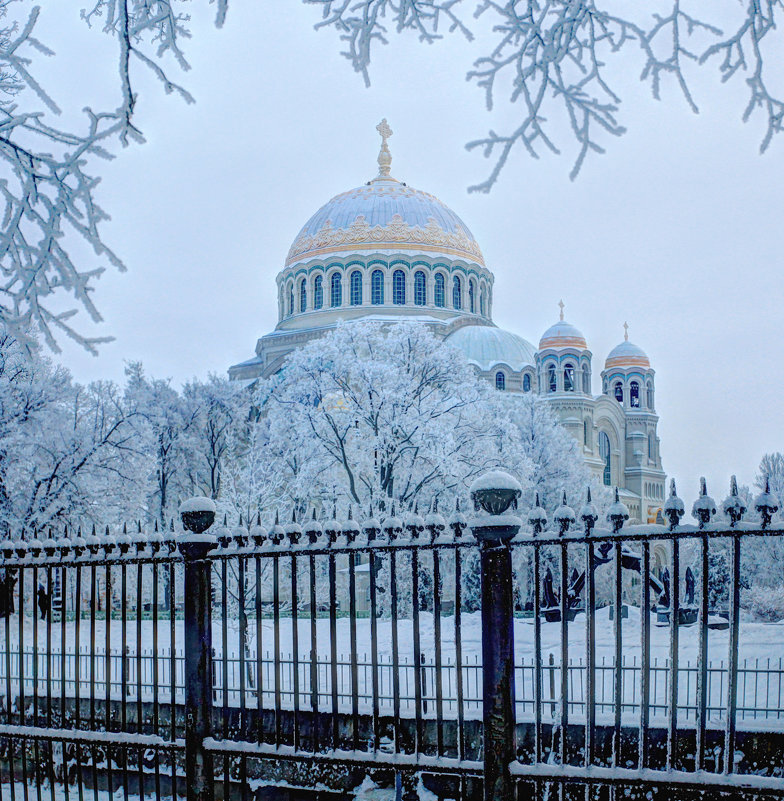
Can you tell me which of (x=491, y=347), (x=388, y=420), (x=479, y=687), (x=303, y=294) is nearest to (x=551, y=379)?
(x=491, y=347)

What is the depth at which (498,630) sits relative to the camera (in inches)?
141

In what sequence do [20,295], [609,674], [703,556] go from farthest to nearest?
[609,674], [20,295], [703,556]

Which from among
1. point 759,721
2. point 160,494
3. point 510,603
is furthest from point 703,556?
point 160,494

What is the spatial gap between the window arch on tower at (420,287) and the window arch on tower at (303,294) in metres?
4.85

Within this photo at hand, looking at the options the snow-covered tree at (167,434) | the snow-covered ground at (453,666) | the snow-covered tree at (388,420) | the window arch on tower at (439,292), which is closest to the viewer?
the snow-covered ground at (453,666)

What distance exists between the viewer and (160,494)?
27234 mm

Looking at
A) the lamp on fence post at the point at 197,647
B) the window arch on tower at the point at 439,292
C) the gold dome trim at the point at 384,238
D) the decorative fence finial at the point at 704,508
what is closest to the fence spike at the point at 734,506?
the decorative fence finial at the point at 704,508

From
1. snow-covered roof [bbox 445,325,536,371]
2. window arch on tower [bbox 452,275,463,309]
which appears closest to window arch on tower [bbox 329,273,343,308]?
window arch on tower [bbox 452,275,463,309]

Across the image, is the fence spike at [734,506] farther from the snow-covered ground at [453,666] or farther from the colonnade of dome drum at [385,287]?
the colonnade of dome drum at [385,287]

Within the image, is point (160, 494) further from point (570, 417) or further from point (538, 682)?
point (538, 682)

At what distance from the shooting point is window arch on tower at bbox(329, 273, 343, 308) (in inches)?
1593

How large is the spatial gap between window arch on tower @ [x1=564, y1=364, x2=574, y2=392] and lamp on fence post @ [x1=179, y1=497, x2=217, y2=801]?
113 feet

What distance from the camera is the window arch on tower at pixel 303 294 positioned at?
41.2m

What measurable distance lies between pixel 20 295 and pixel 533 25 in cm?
251
